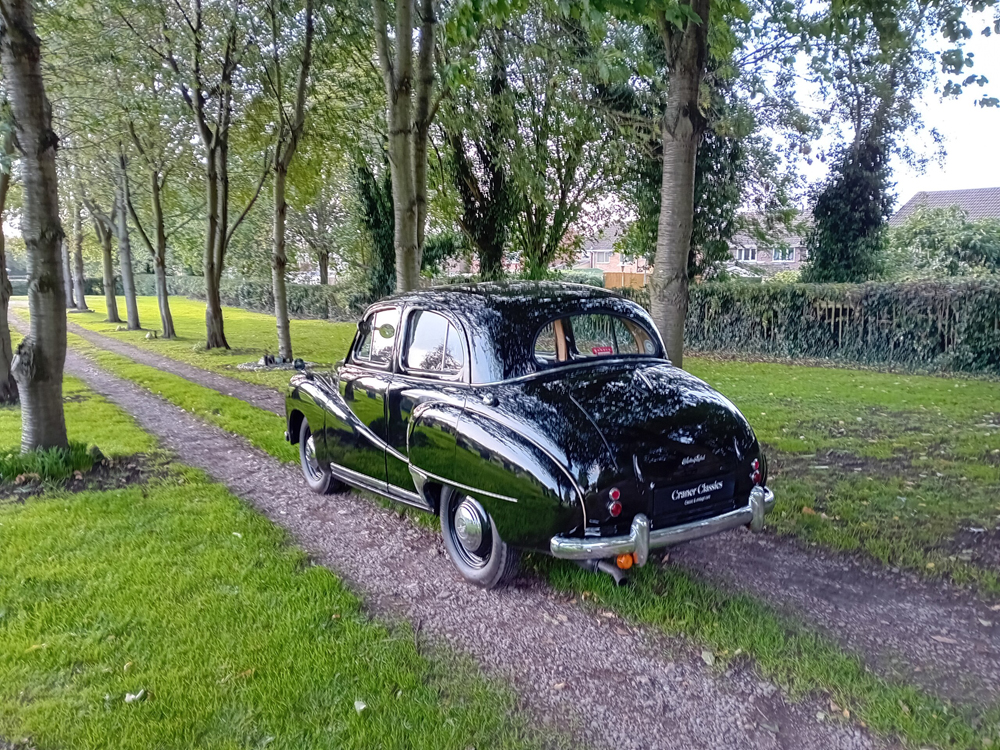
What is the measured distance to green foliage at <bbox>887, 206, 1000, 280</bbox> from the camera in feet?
66.0

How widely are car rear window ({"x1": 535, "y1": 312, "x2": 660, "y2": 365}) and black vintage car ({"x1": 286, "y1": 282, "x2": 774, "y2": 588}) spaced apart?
12 millimetres

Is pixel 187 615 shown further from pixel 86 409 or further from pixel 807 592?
pixel 86 409

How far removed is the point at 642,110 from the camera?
17.7 m

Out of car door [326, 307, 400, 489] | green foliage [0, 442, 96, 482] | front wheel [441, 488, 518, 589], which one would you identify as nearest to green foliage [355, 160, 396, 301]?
green foliage [0, 442, 96, 482]

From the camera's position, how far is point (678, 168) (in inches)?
262

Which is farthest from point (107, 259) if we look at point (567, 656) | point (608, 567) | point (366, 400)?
point (567, 656)

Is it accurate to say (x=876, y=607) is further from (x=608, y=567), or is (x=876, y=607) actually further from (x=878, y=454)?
(x=878, y=454)

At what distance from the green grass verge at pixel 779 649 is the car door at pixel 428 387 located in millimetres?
1176

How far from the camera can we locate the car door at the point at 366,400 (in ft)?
16.9

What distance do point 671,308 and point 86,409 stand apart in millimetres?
8804

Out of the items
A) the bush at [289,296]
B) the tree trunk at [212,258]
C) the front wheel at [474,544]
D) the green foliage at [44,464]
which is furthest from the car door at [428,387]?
the bush at [289,296]

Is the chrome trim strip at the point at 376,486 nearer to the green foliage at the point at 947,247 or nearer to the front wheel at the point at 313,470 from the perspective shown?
the front wheel at the point at 313,470

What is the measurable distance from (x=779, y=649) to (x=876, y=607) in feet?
3.04

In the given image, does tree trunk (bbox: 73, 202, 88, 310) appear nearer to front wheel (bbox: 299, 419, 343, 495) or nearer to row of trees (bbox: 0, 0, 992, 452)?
row of trees (bbox: 0, 0, 992, 452)
